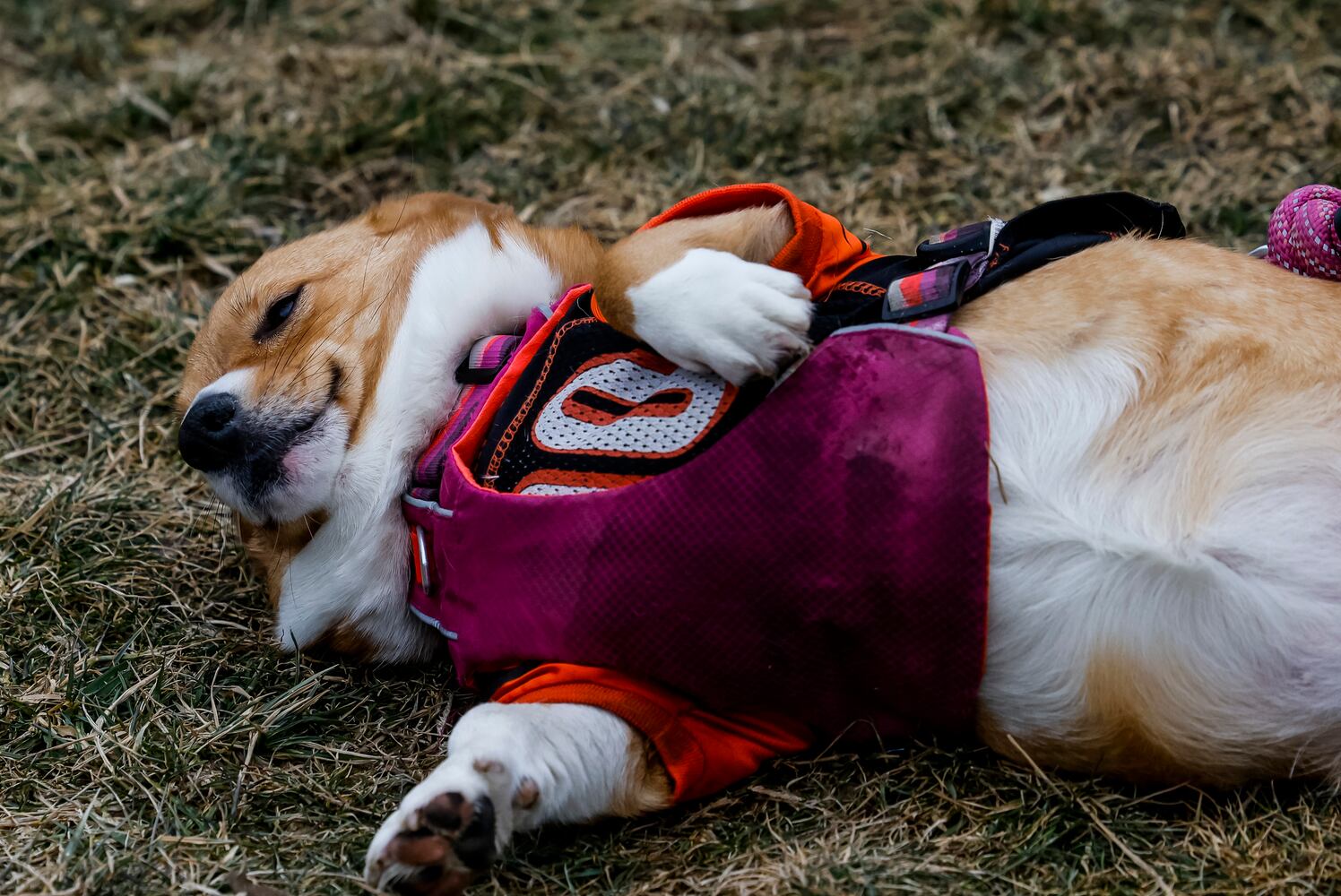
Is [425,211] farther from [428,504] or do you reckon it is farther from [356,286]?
[428,504]

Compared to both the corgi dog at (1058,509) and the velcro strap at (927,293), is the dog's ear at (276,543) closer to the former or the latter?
the corgi dog at (1058,509)

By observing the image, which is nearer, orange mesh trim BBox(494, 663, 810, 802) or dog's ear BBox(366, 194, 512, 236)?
orange mesh trim BBox(494, 663, 810, 802)

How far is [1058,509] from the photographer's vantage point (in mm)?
2154

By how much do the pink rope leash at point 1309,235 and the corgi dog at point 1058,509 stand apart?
0.49 feet

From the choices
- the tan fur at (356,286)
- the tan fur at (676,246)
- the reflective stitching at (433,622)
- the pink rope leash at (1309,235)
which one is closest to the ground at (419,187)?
the reflective stitching at (433,622)

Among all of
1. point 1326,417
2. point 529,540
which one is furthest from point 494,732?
point 1326,417

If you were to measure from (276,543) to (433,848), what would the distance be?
1.06m

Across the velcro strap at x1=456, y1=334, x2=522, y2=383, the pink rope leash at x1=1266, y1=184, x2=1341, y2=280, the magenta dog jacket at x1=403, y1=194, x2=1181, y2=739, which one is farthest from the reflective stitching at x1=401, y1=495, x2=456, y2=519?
the pink rope leash at x1=1266, y1=184, x2=1341, y2=280

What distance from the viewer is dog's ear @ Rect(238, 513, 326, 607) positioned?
2.75 m

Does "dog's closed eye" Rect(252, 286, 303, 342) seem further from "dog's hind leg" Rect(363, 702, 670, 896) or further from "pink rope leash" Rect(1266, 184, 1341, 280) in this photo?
"pink rope leash" Rect(1266, 184, 1341, 280)

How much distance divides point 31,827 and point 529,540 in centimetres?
108

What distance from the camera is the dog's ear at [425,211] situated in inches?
123

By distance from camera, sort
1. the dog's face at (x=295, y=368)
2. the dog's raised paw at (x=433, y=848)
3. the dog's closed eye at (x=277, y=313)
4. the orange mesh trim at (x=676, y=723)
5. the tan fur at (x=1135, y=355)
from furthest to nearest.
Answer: the dog's closed eye at (x=277, y=313) → the dog's face at (x=295, y=368) → the orange mesh trim at (x=676, y=723) → the tan fur at (x=1135, y=355) → the dog's raised paw at (x=433, y=848)

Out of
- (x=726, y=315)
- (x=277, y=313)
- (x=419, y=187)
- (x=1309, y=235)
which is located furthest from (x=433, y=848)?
(x=419, y=187)
